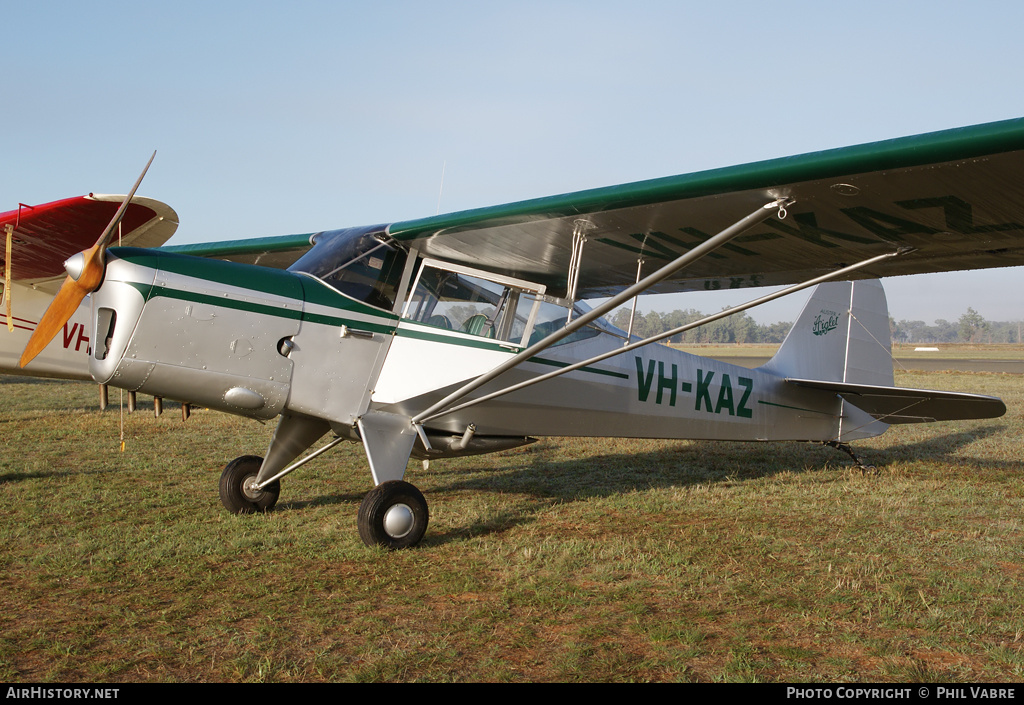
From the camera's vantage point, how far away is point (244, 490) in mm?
5531

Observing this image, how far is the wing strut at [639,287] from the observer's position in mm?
4047

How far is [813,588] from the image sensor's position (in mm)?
3912

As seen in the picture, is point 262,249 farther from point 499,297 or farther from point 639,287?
point 639,287

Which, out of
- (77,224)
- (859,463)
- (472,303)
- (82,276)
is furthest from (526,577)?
(77,224)

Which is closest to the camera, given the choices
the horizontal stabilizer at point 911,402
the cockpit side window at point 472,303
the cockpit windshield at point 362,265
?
the cockpit windshield at point 362,265

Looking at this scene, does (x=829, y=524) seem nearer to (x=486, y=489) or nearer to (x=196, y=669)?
(x=486, y=489)

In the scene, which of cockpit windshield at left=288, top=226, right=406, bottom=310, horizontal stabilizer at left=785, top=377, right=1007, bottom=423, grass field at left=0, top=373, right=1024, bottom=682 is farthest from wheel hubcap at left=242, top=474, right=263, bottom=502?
horizontal stabilizer at left=785, top=377, right=1007, bottom=423

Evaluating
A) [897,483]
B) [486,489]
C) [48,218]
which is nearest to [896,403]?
[897,483]

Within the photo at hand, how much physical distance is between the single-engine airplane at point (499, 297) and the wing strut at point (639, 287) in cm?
1

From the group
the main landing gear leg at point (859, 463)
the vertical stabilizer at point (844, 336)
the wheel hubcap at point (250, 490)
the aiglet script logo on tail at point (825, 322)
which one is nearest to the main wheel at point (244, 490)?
the wheel hubcap at point (250, 490)

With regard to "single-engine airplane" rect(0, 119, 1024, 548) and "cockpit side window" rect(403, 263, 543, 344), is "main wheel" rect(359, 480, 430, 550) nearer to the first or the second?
"single-engine airplane" rect(0, 119, 1024, 548)

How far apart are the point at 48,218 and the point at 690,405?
6.83m

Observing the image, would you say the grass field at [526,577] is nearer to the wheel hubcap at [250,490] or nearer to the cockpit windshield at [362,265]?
the wheel hubcap at [250,490]
